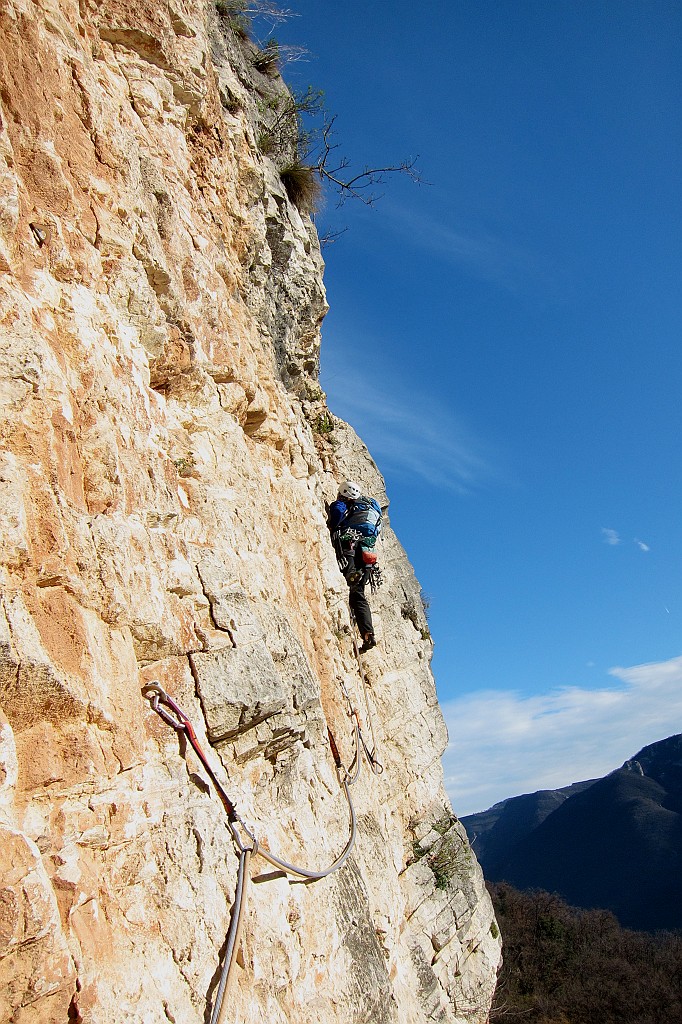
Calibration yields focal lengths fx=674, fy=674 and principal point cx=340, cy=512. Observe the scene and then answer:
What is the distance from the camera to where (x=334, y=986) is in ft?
13.5

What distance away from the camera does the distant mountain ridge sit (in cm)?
6856

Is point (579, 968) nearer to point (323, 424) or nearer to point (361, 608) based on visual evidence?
point (361, 608)

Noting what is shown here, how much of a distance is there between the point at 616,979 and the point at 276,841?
38535 mm

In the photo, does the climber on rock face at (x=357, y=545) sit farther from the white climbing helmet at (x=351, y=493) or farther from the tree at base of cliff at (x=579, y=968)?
the tree at base of cliff at (x=579, y=968)

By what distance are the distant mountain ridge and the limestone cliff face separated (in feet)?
226

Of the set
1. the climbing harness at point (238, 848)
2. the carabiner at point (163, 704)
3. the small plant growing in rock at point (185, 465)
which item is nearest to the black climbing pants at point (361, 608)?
the small plant growing in rock at point (185, 465)

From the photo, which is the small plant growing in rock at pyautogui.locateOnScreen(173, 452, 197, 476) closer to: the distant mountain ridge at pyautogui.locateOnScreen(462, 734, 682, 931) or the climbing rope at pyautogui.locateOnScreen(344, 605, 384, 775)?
the climbing rope at pyautogui.locateOnScreen(344, 605, 384, 775)

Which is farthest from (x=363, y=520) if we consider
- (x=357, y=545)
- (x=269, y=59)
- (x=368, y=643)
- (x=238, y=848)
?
(x=269, y=59)

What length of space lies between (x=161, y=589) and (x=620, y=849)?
92.6 metres

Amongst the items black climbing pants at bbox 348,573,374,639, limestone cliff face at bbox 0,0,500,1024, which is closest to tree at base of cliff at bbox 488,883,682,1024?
black climbing pants at bbox 348,573,374,639

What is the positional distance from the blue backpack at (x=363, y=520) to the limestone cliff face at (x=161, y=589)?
639 mm

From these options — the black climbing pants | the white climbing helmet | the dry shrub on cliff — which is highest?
the dry shrub on cliff

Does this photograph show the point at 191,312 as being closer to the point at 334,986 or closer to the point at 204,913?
the point at 204,913

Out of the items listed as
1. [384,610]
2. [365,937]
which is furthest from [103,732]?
[384,610]
